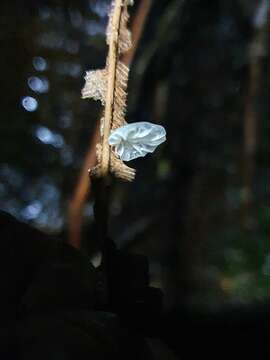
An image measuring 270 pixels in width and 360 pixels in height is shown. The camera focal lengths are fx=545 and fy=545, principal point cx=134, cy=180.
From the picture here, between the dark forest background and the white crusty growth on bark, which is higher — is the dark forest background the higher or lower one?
the higher one

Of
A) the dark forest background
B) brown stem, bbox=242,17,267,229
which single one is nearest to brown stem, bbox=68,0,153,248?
the dark forest background

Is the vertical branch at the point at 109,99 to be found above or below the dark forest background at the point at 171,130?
below

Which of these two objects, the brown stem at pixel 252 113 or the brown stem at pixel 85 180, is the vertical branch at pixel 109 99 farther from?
the brown stem at pixel 252 113

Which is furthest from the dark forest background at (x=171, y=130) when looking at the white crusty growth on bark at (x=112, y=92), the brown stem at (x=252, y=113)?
the white crusty growth on bark at (x=112, y=92)

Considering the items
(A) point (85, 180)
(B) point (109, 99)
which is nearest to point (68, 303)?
(B) point (109, 99)

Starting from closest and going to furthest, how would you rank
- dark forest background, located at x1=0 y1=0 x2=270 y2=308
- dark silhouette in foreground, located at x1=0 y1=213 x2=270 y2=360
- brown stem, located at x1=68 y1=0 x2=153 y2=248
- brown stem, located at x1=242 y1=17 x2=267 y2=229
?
dark silhouette in foreground, located at x1=0 y1=213 x2=270 y2=360 → brown stem, located at x1=68 y1=0 x2=153 y2=248 → dark forest background, located at x1=0 y1=0 x2=270 y2=308 → brown stem, located at x1=242 y1=17 x2=267 y2=229

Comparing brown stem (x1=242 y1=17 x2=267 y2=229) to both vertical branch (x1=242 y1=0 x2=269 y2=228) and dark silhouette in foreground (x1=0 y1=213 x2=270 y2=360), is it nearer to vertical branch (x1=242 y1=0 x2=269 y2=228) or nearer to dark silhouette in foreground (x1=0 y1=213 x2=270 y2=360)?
vertical branch (x1=242 y1=0 x2=269 y2=228)

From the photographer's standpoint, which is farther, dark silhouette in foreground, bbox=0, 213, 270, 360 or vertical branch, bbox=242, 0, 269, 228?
vertical branch, bbox=242, 0, 269, 228

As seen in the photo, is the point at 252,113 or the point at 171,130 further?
the point at 252,113

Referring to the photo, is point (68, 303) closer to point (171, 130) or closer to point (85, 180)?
point (85, 180)
